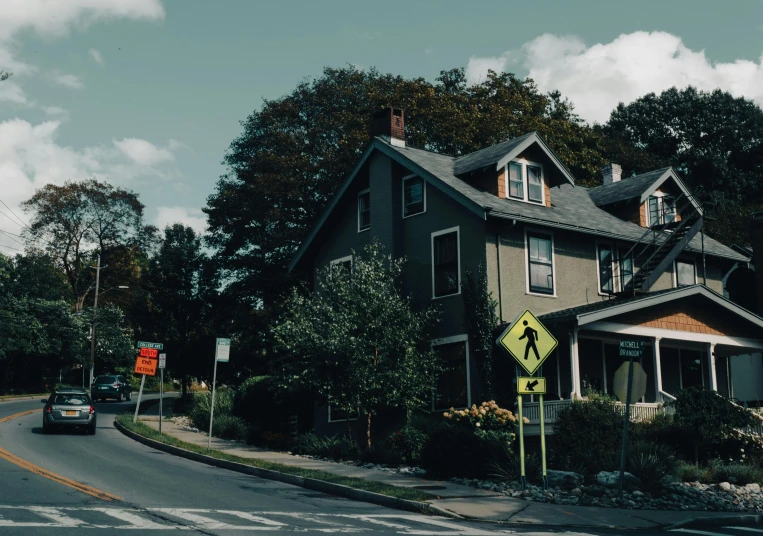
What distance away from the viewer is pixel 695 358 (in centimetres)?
3011

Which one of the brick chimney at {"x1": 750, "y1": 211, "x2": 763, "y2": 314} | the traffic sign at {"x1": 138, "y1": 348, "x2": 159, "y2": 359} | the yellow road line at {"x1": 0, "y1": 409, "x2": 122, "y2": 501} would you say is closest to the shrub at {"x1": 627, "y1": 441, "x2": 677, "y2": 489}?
the yellow road line at {"x1": 0, "y1": 409, "x2": 122, "y2": 501}

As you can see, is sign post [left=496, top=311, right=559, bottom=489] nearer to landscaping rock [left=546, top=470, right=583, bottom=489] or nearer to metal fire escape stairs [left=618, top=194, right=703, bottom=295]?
landscaping rock [left=546, top=470, right=583, bottom=489]

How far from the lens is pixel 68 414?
90.8 feet

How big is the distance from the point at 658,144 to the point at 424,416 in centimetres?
4442

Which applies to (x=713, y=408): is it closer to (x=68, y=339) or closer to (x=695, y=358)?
(x=695, y=358)

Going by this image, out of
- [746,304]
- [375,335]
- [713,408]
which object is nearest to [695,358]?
[746,304]

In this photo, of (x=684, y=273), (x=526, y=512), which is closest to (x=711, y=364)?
(x=684, y=273)

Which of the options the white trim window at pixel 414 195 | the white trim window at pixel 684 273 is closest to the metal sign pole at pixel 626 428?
the white trim window at pixel 414 195

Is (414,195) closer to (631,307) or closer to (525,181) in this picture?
(525,181)

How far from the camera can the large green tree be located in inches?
2265

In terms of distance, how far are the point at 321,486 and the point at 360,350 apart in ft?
21.3

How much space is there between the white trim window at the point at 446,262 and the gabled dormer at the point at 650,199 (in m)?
8.09

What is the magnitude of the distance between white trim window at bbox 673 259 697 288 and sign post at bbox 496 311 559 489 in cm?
1499

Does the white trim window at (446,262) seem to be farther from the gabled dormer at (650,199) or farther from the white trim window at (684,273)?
the white trim window at (684,273)
